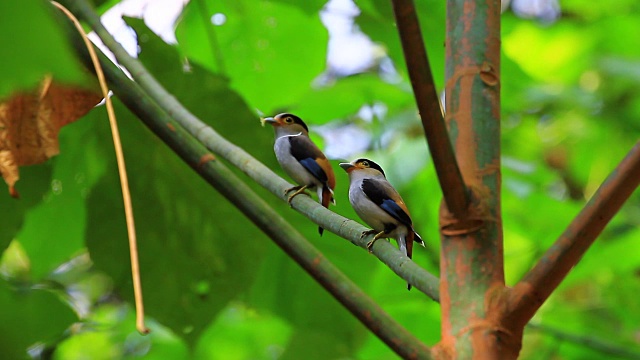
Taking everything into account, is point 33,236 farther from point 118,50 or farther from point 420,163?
point 420,163

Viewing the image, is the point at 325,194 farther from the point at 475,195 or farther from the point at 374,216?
the point at 475,195

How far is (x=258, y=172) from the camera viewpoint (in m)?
0.98

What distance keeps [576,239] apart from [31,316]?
0.89m

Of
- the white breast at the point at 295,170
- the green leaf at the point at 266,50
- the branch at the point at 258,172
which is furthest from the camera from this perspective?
the green leaf at the point at 266,50

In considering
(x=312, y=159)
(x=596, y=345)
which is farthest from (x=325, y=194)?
(x=596, y=345)

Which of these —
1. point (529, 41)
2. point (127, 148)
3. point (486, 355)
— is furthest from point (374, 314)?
point (529, 41)

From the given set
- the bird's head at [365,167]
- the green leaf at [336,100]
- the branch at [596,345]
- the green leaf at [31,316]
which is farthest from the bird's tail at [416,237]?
the green leaf at [336,100]

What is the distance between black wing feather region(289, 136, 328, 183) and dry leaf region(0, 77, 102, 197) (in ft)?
1.05

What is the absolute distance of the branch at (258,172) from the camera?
2.68 feet

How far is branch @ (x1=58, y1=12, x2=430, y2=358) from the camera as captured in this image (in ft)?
2.83

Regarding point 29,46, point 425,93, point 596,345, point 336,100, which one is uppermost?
point 29,46

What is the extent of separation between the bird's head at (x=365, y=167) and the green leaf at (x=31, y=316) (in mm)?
541

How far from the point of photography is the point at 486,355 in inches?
31.9

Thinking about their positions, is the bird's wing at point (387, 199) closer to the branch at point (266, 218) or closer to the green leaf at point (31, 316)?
the branch at point (266, 218)
